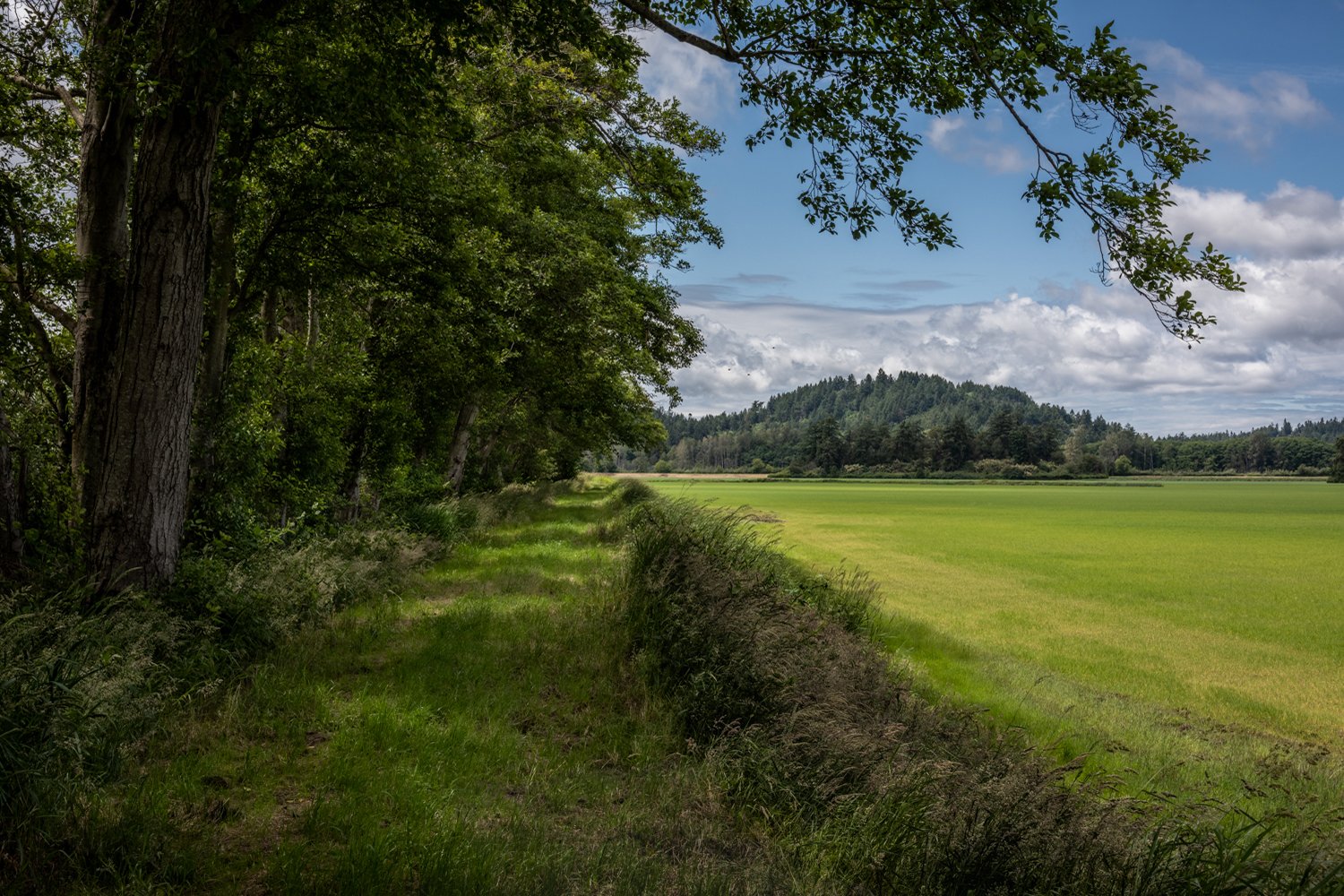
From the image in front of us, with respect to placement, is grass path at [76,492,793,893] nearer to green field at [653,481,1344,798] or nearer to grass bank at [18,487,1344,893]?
grass bank at [18,487,1344,893]

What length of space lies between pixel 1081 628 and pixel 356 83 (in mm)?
18094

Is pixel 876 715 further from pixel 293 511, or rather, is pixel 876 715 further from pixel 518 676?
pixel 293 511

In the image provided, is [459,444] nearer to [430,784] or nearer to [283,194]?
[283,194]

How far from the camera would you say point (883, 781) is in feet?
17.6

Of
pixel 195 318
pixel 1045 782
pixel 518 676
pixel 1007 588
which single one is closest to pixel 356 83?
pixel 195 318

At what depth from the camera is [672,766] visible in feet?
19.6

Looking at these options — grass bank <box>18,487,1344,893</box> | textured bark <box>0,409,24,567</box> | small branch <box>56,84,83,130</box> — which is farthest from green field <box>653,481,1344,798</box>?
small branch <box>56,84,83,130</box>

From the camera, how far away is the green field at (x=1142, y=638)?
29.8 ft

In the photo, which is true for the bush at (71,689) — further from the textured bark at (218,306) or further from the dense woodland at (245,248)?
the textured bark at (218,306)

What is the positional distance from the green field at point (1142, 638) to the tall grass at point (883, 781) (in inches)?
78.3

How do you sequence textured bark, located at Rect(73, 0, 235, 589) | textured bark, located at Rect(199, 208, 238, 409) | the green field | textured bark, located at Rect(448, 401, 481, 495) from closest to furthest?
textured bark, located at Rect(73, 0, 235, 589) < the green field < textured bark, located at Rect(199, 208, 238, 409) < textured bark, located at Rect(448, 401, 481, 495)

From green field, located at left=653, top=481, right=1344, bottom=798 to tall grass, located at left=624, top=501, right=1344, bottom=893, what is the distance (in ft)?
6.52

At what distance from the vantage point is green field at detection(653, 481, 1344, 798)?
9.08 metres

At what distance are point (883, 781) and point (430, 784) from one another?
11.2ft
